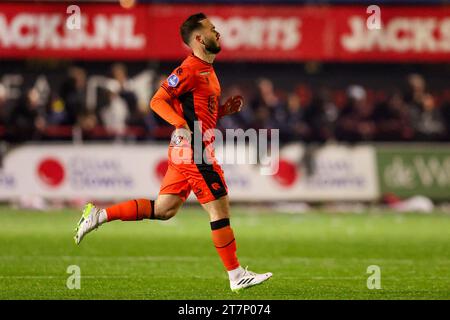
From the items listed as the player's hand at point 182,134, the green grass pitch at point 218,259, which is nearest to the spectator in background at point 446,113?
the green grass pitch at point 218,259

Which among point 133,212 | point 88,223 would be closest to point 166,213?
point 133,212

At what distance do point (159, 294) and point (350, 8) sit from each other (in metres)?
16.3

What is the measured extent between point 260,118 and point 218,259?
9.63 m

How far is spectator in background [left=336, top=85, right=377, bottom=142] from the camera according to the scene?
22.5 meters

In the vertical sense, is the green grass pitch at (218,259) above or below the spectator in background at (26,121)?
below

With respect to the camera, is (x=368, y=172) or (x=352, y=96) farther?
(x=352, y=96)

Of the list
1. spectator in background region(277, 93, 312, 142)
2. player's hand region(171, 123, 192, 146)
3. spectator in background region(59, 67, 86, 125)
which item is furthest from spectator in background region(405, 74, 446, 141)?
player's hand region(171, 123, 192, 146)

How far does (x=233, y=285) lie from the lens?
9.63 m

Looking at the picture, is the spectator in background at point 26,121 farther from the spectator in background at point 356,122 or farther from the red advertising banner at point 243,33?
the spectator in background at point 356,122

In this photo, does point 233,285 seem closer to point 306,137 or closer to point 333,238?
point 333,238

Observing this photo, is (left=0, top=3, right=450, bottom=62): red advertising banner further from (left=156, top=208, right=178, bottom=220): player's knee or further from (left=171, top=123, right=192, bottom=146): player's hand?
(left=171, top=123, right=192, bottom=146): player's hand

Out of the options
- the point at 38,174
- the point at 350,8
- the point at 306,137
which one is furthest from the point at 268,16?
the point at 38,174

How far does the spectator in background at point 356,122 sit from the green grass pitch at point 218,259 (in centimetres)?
274

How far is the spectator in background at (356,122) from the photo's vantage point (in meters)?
22.5
